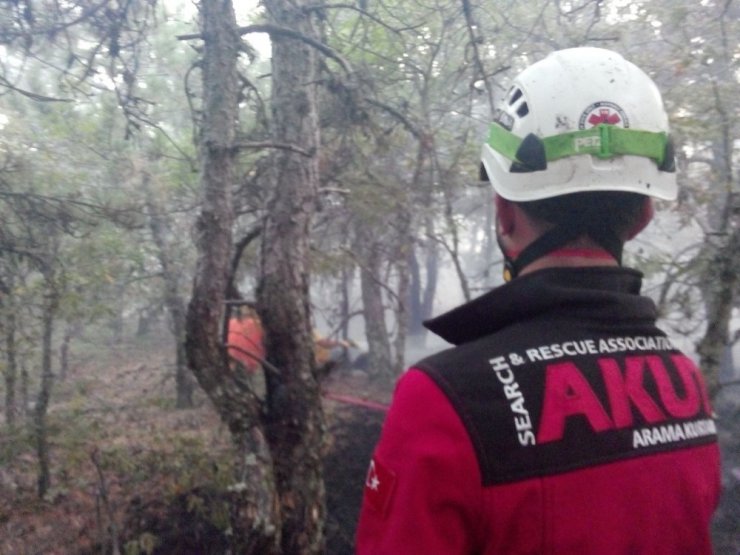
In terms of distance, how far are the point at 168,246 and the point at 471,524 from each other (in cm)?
943

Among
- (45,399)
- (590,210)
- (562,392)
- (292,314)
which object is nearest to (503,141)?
(590,210)

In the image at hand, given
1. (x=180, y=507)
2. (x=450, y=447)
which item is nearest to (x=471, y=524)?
(x=450, y=447)

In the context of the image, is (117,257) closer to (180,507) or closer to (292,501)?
(180,507)

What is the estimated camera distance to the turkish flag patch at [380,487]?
1326 mm

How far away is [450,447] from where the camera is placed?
1.28 m

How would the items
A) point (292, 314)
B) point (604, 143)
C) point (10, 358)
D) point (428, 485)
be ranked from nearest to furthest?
1. point (428, 485)
2. point (604, 143)
3. point (292, 314)
4. point (10, 358)

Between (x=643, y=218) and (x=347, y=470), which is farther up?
(x=643, y=218)

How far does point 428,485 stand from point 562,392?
307mm

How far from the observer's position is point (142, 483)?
770 cm

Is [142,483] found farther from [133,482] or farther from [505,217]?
[505,217]

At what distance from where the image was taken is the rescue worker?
4.22 feet

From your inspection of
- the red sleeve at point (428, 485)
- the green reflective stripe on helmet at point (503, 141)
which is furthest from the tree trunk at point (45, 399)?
→ the red sleeve at point (428, 485)

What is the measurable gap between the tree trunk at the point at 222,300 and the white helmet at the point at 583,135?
3293mm

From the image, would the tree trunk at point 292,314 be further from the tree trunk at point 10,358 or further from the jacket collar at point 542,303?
the jacket collar at point 542,303
